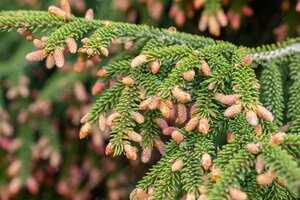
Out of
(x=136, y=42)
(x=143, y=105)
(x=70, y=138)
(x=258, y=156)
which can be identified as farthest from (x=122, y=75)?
(x=70, y=138)

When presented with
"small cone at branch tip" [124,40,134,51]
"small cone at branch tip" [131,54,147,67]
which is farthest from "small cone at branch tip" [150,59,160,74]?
"small cone at branch tip" [124,40,134,51]

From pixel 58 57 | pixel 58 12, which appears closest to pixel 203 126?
pixel 58 57

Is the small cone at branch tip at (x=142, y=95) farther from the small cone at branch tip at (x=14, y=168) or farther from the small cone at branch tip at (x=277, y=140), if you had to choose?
the small cone at branch tip at (x=14, y=168)

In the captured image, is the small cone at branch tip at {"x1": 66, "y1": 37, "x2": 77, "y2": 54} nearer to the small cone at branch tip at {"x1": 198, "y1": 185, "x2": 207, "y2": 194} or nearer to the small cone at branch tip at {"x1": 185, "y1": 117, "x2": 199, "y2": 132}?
the small cone at branch tip at {"x1": 185, "y1": 117, "x2": 199, "y2": 132}

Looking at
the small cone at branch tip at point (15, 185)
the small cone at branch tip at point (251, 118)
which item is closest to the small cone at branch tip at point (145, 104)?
the small cone at branch tip at point (251, 118)

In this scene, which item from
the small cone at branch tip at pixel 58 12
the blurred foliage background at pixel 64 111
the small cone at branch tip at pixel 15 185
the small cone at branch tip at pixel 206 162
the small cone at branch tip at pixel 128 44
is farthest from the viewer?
the small cone at branch tip at pixel 15 185

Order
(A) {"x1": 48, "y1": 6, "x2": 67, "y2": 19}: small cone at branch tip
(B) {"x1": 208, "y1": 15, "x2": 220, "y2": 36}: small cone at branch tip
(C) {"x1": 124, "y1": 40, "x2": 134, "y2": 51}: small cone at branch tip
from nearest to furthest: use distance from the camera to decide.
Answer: (A) {"x1": 48, "y1": 6, "x2": 67, "y2": 19}: small cone at branch tip → (C) {"x1": 124, "y1": 40, "x2": 134, "y2": 51}: small cone at branch tip → (B) {"x1": 208, "y1": 15, "x2": 220, "y2": 36}: small cone at branch tip

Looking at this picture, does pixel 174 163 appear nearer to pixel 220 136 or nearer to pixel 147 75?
pixel 147 75
